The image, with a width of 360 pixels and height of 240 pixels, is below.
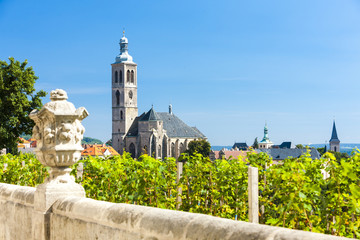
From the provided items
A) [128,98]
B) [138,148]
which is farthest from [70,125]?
[128,98]

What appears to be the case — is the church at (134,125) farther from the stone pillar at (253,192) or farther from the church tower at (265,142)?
the stone pillar at (253,192)

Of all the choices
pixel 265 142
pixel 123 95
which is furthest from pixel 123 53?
pixel 265 142

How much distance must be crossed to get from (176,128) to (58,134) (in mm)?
110084

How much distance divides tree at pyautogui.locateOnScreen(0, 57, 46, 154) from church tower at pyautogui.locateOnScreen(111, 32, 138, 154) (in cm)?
7249

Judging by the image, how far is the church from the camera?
4102 inches

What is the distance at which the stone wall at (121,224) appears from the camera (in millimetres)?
2456

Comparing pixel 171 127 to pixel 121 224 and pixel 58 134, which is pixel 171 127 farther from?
pixel 121 224

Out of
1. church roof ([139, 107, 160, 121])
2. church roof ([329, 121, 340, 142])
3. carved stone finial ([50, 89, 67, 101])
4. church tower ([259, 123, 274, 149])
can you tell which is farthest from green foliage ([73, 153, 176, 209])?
church roof ([329, 121, 340, 142])

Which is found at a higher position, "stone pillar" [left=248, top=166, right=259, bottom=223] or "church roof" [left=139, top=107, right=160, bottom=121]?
"church roof" [left=139, top=107, right=160, bottom=121]

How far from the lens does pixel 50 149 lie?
471 cm

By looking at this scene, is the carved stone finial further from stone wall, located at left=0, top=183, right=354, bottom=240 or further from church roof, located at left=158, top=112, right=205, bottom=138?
church roof, located at left=158, top=112, right=205, bottom=138

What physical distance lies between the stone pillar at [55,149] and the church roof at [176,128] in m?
107

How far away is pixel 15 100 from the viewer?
109ft

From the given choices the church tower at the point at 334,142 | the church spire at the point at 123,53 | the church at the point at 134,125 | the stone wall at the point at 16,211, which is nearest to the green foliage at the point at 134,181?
the stone wall at the point at 16,211
